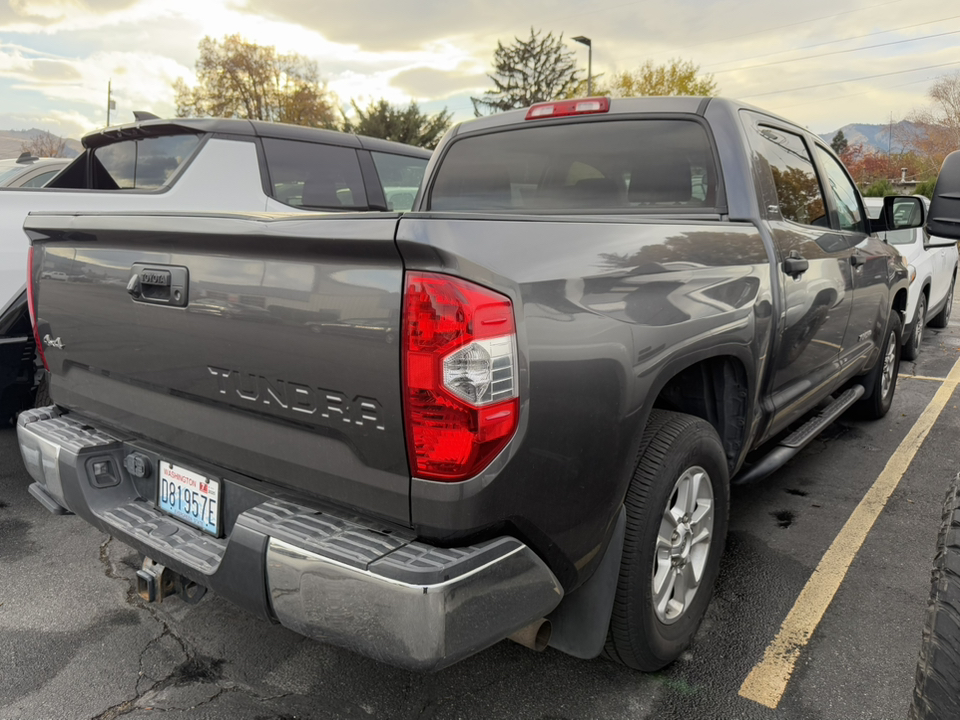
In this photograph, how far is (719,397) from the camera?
279 centimetres

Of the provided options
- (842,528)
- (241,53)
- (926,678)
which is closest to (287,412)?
(926,678)

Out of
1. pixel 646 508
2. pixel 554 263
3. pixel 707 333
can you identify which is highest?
pixel 554 263

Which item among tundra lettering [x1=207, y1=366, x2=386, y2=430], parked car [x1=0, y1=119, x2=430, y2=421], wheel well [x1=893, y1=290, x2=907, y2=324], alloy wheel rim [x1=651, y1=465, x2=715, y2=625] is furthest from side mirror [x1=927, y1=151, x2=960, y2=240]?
parked car [x1=0, y1=119, x2=430, y2=421]

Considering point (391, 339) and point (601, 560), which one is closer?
point (391, 339)

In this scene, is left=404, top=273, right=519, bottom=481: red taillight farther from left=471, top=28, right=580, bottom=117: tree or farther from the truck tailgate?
left=471, top=28, right=580, bottom=117: tree

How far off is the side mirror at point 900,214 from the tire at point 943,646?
3251mm

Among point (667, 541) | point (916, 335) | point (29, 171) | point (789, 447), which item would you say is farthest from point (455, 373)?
point (916, 335)

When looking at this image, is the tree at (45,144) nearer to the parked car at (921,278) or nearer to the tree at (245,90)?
the tree at (245,90)

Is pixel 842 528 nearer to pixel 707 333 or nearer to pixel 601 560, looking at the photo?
pixel 707 333

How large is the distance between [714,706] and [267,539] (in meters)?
1.50

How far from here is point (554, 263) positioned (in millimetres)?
1834

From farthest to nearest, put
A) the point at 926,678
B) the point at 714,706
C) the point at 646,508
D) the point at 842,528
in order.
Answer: the point at 842,528, the point at 714,706, the point at 646,508, the point at 926,678

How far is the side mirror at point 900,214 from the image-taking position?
14.6 ft

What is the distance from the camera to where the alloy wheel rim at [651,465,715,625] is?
7.82 ft
